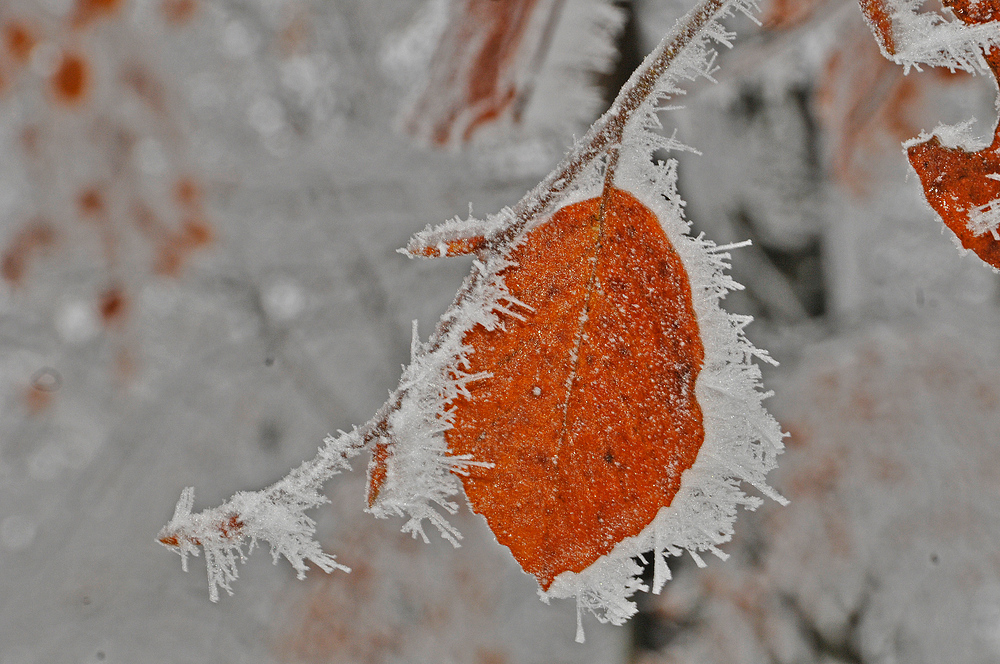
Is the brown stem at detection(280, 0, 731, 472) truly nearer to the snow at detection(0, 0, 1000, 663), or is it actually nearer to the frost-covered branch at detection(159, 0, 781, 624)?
the frost-covered branch at detection(159, 0, 781, 624)

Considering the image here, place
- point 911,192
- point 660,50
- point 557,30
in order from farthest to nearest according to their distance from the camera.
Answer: point 911,192 < point 557,30 < point 660,50

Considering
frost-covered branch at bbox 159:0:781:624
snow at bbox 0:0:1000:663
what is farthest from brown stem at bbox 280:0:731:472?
snow at bbox 0:0:1000:663

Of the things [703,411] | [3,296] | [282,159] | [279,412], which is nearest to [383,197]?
[282,159]

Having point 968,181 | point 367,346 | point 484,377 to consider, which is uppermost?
point 968,181

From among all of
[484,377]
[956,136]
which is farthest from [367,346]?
[956,136]

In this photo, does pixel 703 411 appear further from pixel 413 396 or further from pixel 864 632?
pixel 864 632

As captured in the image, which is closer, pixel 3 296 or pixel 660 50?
pixel 660 50

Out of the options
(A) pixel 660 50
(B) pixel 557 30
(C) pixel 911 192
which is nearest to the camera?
(A) pixel 660 50

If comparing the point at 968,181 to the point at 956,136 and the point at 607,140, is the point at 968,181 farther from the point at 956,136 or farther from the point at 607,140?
the point at 607,140
